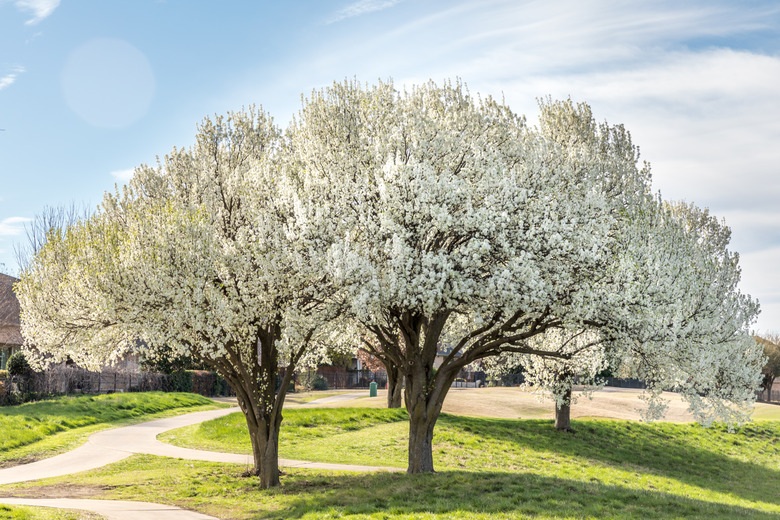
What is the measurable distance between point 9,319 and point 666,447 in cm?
4879

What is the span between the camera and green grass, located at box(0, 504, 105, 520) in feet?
44.5

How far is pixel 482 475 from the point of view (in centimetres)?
1977

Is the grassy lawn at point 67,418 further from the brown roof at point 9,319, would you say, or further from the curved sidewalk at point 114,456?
the brown roof at point 9,319

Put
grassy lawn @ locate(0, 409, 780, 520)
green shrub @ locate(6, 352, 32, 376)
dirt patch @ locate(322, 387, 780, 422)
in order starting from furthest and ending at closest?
dirt patch @ locate(322, 387, 780, 422) < green shrub @ locate(6, 352, 32, 376) < grassy lawn @ locate(0, 409, 780, 520)

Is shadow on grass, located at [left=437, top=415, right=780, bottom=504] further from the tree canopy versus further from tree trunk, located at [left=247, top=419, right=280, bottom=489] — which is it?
tree trunk, located at [left=247, top=419, right=280, bottom=489]

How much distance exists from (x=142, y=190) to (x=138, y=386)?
1037 inches

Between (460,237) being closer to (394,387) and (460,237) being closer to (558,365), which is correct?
(558,365)

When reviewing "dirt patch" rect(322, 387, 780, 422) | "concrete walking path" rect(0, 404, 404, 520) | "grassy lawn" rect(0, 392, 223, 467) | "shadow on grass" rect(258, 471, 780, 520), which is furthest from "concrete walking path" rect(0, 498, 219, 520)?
"dirt patch" rect(322, 387, 780, 422)

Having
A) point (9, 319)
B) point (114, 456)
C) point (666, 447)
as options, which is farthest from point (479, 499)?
point (9, 319)

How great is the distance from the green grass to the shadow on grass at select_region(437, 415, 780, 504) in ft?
65.9

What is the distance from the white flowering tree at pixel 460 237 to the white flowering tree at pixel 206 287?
1.32 m

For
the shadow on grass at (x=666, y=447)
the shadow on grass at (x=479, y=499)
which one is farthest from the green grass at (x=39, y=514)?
the shadow on grass at (x=666, y=447)

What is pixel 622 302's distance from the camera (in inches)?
637

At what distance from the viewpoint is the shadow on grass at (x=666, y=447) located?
96.8 ft
